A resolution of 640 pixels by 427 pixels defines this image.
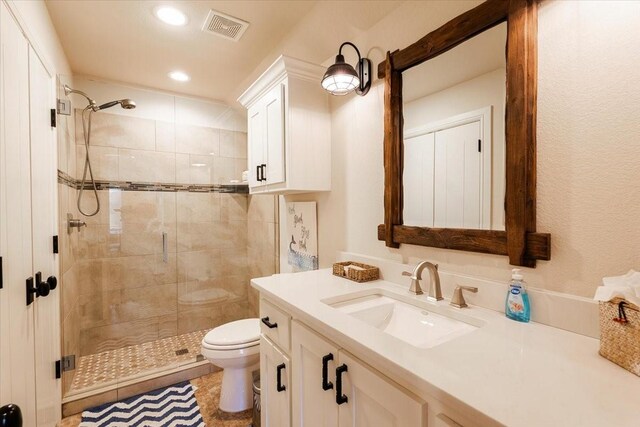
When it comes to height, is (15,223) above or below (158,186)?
below

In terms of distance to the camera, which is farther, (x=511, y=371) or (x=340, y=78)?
(x=340, y=78)

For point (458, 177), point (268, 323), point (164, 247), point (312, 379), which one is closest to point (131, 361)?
point (164, 247)

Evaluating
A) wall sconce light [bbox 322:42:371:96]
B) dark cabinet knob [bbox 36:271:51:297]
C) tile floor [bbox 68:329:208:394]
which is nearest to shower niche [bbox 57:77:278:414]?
tile floor [bbox 68:329:208:394]

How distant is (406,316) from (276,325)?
55cm

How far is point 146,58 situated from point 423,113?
220 centimetres

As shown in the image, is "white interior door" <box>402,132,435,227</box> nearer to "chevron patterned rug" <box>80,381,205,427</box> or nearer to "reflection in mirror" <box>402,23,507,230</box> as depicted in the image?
"reflection in mirror" <box>402,23,507,230</box>

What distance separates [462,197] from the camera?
4.00ft

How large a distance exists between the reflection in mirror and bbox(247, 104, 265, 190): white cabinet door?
0.98 m

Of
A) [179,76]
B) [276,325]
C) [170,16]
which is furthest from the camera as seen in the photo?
[179,76]

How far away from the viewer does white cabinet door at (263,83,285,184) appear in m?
1.77

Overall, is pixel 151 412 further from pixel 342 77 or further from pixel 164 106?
pixel 164 106

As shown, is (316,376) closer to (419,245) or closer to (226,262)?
(419,245)

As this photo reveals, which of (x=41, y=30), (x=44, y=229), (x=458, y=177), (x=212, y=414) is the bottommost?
(x=212, y=414)

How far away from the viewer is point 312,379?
1.06 m
